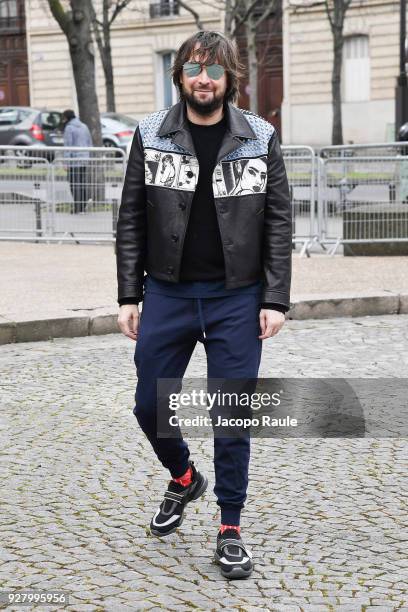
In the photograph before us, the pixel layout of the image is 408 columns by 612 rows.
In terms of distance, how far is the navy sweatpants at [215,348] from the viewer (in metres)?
4.19

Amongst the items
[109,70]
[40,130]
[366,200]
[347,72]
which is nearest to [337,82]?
[347,72]

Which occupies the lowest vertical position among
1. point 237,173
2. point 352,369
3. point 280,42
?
point 352,369

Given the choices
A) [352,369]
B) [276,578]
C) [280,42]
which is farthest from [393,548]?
[280,42]

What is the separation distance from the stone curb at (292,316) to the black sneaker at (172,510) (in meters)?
4.50

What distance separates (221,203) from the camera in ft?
13.7

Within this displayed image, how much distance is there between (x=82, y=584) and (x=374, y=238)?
946 centimetres

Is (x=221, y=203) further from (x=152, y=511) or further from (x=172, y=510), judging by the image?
(x=152, y=511)

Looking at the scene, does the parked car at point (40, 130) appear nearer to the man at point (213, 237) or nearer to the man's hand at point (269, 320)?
the man at point (213, 237)

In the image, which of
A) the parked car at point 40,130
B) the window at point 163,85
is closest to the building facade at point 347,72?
the window at point 163,85

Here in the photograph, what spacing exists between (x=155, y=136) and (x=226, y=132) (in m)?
0.26

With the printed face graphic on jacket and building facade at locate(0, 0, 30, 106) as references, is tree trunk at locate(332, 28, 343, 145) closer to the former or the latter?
building facade at locate(0, 0, 30, 106)

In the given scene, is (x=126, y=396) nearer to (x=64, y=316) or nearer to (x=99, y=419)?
(x=99, y=419)

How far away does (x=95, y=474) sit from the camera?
5418 mm

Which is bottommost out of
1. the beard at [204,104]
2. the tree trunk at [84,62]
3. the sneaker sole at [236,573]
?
the sneaker sole at [236,573]
